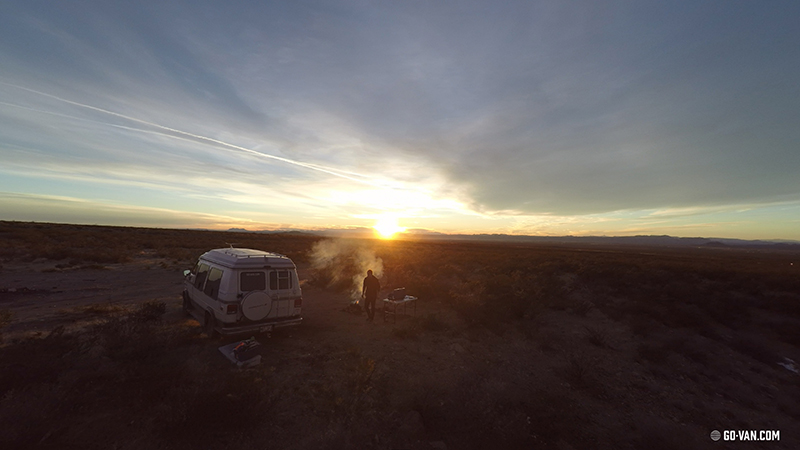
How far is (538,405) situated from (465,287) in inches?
418

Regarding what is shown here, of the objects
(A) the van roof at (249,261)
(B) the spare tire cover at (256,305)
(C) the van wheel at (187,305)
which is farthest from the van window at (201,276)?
(B) the spare tire cover at (256,305)

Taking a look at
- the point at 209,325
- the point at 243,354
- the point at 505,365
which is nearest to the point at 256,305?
the point at 243,354

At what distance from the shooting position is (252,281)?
8.01 metres

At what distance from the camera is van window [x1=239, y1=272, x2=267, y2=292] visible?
25.7ft

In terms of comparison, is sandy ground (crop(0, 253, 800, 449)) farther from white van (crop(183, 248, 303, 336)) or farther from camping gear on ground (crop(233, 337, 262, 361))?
white van (crop(183, 248, 303, 336))

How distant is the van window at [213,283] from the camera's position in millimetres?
8138

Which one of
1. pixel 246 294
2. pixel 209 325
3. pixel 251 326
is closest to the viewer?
pixel 246 294

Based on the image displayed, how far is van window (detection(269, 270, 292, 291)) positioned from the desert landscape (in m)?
1.71

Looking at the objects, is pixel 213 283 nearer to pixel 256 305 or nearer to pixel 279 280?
pixel 256 305

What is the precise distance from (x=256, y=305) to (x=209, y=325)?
72.7 inches

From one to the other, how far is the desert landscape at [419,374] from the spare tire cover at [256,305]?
108 cm

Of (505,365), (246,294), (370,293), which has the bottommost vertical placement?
(505,365)

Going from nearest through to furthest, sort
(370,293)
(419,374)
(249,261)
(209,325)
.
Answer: (419,374)
(249,261)
(209,325)
(370,293)

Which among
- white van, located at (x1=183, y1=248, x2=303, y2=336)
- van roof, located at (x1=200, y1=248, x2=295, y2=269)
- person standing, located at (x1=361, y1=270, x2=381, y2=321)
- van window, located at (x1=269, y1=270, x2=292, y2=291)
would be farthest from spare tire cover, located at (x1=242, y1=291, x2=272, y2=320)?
person standing, located at (x1=361, y1=270, x2=381, y2=321)
